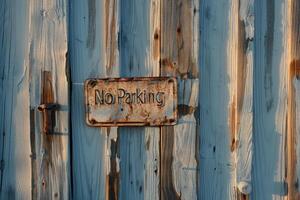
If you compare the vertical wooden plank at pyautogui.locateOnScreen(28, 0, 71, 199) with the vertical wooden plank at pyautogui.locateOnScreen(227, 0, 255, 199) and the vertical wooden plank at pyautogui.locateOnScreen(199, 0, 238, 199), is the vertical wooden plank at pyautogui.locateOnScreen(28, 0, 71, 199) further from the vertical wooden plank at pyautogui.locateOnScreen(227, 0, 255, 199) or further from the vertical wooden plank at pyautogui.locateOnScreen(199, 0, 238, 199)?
Answer: the vertical wooden plank at pyautogui.locateOnScreen(227, 0, 255, 199)

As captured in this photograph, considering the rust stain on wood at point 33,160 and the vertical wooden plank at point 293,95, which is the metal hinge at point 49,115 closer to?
the rust stain on wood at point 33,160

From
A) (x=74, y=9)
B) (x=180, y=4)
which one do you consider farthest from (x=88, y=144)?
(x=180, y=4)

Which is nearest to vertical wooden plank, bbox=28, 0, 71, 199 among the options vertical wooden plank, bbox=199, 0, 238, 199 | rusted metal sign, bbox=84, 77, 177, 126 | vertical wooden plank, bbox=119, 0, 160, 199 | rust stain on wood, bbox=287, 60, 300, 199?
rusted metal sign, bbox=84, 77, 177, 126

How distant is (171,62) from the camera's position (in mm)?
1375

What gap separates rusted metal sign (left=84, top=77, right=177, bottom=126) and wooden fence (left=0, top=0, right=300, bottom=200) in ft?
0.10

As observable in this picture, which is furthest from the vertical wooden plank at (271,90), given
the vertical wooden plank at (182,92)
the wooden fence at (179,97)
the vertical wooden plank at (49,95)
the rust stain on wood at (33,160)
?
the rust stain on wood at (33,160)

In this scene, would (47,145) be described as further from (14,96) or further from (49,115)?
(14,96)

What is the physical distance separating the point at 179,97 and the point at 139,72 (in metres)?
0.18

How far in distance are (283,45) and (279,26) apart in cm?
7

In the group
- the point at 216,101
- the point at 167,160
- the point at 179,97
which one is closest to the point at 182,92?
the point at 179,97

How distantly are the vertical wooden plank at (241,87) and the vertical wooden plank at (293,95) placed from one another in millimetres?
146

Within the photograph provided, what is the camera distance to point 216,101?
4.50 ft

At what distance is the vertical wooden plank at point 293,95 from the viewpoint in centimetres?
136

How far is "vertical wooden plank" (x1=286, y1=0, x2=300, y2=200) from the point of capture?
4.46 ft
